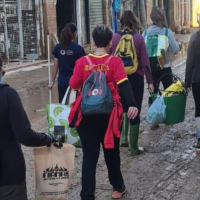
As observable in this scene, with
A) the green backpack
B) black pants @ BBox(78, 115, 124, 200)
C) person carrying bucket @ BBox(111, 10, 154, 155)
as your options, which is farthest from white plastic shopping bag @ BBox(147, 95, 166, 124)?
black pants @ BBox(78, 115, 124, 200)

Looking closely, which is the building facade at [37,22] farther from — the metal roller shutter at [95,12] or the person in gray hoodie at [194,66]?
the person in gray hoodie at [194,66]

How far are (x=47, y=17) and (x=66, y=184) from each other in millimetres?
13834

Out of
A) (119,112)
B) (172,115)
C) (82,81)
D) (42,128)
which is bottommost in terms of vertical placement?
(42,128)

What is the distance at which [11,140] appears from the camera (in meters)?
3.12

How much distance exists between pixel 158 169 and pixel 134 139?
21.6 inches

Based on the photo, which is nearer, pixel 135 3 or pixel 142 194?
pixel 142 194

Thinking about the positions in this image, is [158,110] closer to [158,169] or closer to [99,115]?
[158,169]

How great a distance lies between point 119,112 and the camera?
427cm

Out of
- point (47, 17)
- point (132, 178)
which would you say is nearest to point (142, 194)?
point (132, 178)

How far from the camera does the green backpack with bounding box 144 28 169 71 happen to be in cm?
692

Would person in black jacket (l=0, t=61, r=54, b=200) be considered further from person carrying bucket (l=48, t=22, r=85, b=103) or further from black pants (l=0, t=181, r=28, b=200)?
person carrying bucket (l=48, t=22, r=85, b=103)

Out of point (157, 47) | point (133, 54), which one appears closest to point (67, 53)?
point (133, 54)

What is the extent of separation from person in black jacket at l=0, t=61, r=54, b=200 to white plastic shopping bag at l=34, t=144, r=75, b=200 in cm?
40

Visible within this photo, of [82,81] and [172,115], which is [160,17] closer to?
[172,115]
